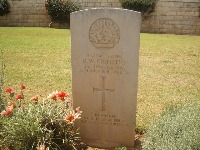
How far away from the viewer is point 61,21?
1900 centimetres

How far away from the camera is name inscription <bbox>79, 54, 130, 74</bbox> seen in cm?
366

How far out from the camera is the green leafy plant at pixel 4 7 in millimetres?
18344

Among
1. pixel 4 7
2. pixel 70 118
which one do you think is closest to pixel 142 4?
pixel 4 7

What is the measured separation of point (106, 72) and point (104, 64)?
109 millimetres

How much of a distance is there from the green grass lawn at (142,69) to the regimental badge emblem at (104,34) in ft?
5.03

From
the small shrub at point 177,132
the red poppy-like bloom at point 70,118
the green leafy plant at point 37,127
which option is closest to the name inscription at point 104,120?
the green leafy plant at point 37,127

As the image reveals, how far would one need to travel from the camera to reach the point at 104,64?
3.73 metres

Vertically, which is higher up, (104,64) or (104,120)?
(104,64)

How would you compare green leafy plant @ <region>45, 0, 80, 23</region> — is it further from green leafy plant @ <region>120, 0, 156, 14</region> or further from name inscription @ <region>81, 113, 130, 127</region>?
name inscription @ <region>81, 113, 130, 127</region>

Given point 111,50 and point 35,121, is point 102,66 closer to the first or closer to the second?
point 111,50

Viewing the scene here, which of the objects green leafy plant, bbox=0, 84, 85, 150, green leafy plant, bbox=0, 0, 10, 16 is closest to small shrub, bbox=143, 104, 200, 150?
green leafy plant, bbox=0, 84, 85, 150

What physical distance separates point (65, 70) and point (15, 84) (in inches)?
72.2

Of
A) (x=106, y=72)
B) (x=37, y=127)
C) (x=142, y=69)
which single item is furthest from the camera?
(x=142, y=69)

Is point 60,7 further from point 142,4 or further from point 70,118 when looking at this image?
point 70,118
